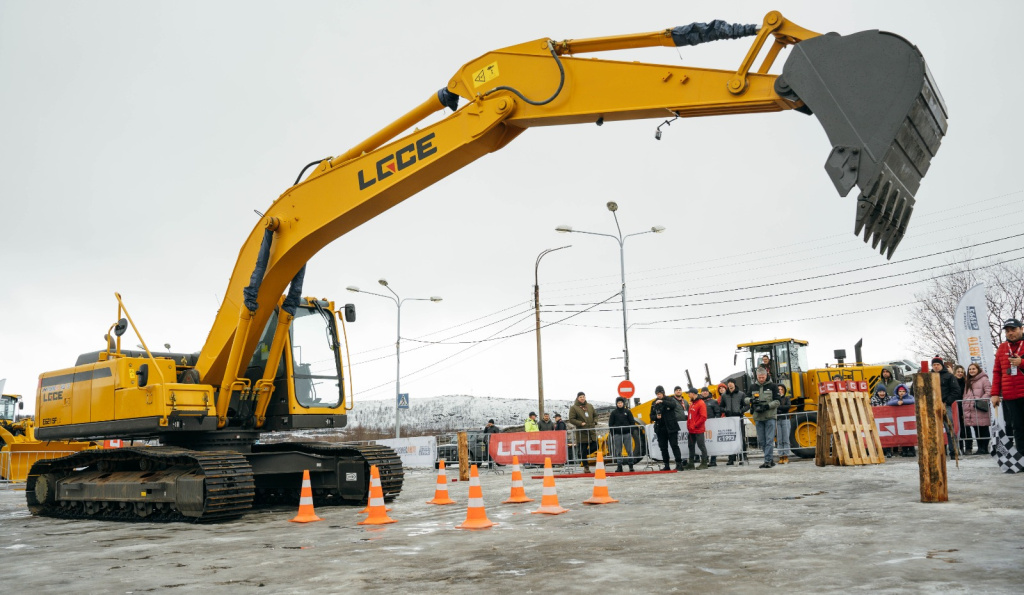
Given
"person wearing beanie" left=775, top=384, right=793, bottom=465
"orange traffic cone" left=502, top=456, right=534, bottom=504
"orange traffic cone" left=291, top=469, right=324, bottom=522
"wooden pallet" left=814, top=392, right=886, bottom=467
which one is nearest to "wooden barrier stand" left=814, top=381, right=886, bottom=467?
"wooden pallet" left=814, top=392, right=886, bottom=467

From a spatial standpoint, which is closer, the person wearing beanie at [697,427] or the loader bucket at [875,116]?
the loader bucket at [875,116]

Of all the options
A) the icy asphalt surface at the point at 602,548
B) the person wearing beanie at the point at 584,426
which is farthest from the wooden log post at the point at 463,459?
the icy asphalt surface at the point at 602,548

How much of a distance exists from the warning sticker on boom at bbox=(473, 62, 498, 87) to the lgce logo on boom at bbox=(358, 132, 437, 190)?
82 centimetres

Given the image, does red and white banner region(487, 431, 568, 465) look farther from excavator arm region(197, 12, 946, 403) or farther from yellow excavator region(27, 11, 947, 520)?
excavator arm region(197, 12, 946, 403)

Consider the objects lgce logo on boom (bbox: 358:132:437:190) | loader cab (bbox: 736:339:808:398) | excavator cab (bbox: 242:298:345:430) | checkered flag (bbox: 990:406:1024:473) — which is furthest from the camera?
loader cab (bbox: 736:339:808:398)

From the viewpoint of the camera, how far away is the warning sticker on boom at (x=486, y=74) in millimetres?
9148

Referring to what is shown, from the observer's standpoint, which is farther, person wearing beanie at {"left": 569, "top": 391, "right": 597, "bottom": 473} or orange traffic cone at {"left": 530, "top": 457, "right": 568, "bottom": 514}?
person wearing beanie at {"left": 569, "top": 391, "right": 597, "bottom": 473}

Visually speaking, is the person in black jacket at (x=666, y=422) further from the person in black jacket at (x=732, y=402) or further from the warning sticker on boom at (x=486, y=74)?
the warning sticker on boom at (x=486, y=74)

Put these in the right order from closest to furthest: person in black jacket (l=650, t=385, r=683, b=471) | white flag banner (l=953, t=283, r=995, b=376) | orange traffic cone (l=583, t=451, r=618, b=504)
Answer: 1. orange traffic cone (l=583, t=451, r=618, b=504)
2. person in black jacket (l=650, t=385, r=683, b=471)
3. white flag banner (l=953, t=283, r=995, b=376)

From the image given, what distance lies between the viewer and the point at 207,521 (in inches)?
394

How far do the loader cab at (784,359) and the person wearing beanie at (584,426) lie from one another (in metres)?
5.68

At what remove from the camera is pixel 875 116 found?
6867 mm

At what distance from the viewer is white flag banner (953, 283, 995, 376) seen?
59.9 ft

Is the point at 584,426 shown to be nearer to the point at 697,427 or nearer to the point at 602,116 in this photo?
the point at 697,427
